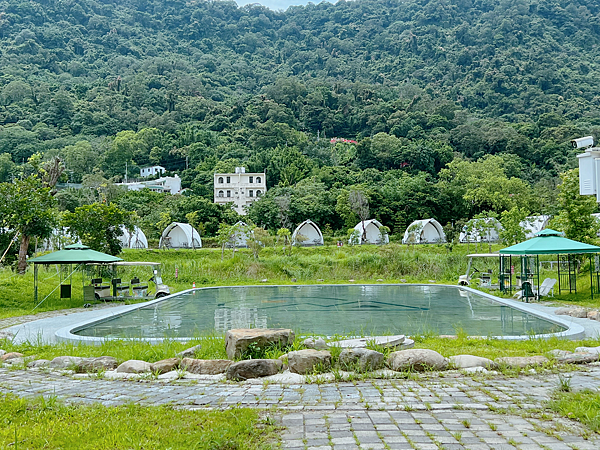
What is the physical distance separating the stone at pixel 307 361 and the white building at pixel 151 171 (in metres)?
70.1

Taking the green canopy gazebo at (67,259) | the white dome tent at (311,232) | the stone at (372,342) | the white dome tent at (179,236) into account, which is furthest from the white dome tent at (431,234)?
the stone at (372,342)

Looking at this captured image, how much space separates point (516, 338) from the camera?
7.22 metres

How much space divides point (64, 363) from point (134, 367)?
0.94m

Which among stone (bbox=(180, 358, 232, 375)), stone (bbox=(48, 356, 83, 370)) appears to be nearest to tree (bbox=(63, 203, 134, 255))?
stone (bbox=(48, 356, 83, 370))

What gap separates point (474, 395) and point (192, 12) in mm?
175541

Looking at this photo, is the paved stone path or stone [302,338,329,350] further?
stone [302,338,329,350]

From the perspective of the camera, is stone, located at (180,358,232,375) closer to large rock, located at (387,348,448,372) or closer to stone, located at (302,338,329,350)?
stone, located at (302,338,329,350)

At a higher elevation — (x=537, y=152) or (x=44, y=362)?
(x=537, y=152)

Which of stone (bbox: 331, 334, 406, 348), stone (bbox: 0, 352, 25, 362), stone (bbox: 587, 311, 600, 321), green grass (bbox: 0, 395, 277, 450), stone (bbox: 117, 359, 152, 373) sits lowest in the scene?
stone (bbox: 587, 311, 600, 321)

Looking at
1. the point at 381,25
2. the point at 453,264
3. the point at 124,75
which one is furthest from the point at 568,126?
the point at 381,25

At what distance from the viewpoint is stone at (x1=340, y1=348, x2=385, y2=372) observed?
16.9 feet

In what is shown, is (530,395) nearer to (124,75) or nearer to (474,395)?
(474,395)

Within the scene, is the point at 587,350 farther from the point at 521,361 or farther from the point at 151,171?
the point at 151,171

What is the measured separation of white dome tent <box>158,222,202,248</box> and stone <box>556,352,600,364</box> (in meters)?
30.6
